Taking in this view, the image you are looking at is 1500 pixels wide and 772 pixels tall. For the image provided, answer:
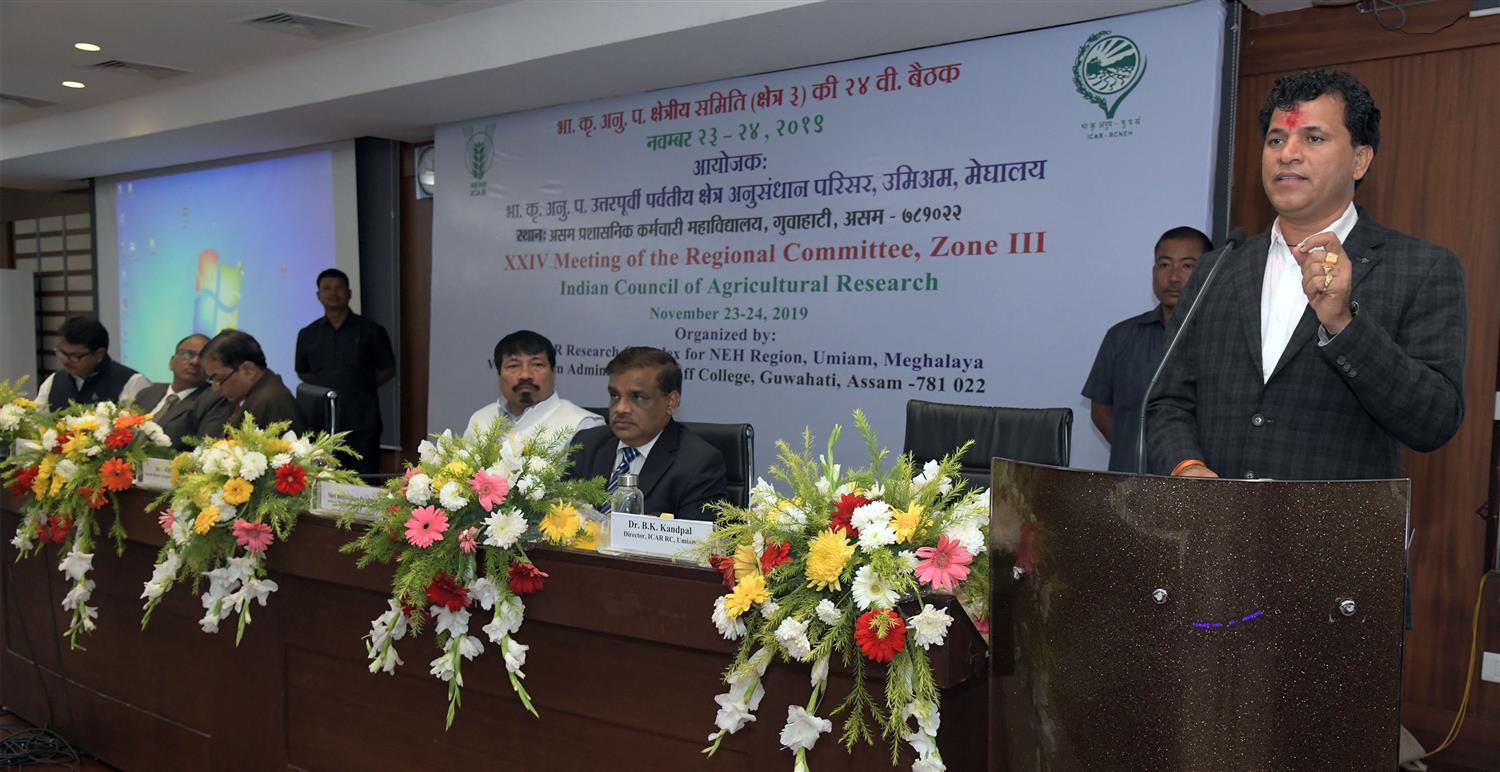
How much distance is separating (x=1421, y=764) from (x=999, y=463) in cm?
279

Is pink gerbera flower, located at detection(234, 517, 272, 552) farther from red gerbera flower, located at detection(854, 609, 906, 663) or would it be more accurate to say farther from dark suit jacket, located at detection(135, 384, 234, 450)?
dark suit jacket, located at detection(135, 384, 234, 450)

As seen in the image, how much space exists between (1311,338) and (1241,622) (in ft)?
2.26

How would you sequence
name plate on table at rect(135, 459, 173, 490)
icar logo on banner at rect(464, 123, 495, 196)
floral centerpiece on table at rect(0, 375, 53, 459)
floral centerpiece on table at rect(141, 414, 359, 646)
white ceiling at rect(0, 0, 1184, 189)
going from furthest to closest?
1. icar logo on banner at rect(464, 123, 495, 196)
2. white ceiling at rect(0, 0, 1184, 189)
3. floral centerpiece on table at rect(0, 375, 53, 459)
4. name plate on table at rect(135, 459, 173, 490)
5. floral centerpiece on table at rect(141, 414, 359, 646)

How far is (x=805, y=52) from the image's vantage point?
171 inches

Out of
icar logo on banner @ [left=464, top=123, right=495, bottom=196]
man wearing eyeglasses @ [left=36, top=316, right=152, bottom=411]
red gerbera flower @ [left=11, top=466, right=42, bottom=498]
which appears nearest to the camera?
red gerbera flower @ [left=11, top=466, right=42, bottom=498]

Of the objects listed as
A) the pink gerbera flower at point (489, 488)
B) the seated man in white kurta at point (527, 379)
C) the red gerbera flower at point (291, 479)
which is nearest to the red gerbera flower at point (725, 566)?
the pink gerbera flower at point (489, 488)

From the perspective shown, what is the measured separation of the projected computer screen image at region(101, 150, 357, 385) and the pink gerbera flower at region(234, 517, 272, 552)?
4.67m

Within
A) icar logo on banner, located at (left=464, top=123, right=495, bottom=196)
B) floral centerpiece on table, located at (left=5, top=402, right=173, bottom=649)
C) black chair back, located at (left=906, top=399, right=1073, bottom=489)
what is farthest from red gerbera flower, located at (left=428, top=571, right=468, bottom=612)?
icar logo on banner, located at (left=464, top=123, right=495, bottom=196)

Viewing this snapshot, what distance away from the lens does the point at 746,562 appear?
156 centimetres

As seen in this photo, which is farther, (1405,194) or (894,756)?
(1405,194)

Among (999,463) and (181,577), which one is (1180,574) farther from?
(181,577)

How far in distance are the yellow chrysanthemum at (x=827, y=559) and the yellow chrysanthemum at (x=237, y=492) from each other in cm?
133

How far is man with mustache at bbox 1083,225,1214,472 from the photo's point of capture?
3.27 metres

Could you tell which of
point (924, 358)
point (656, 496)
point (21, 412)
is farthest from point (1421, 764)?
point (21, 412)
